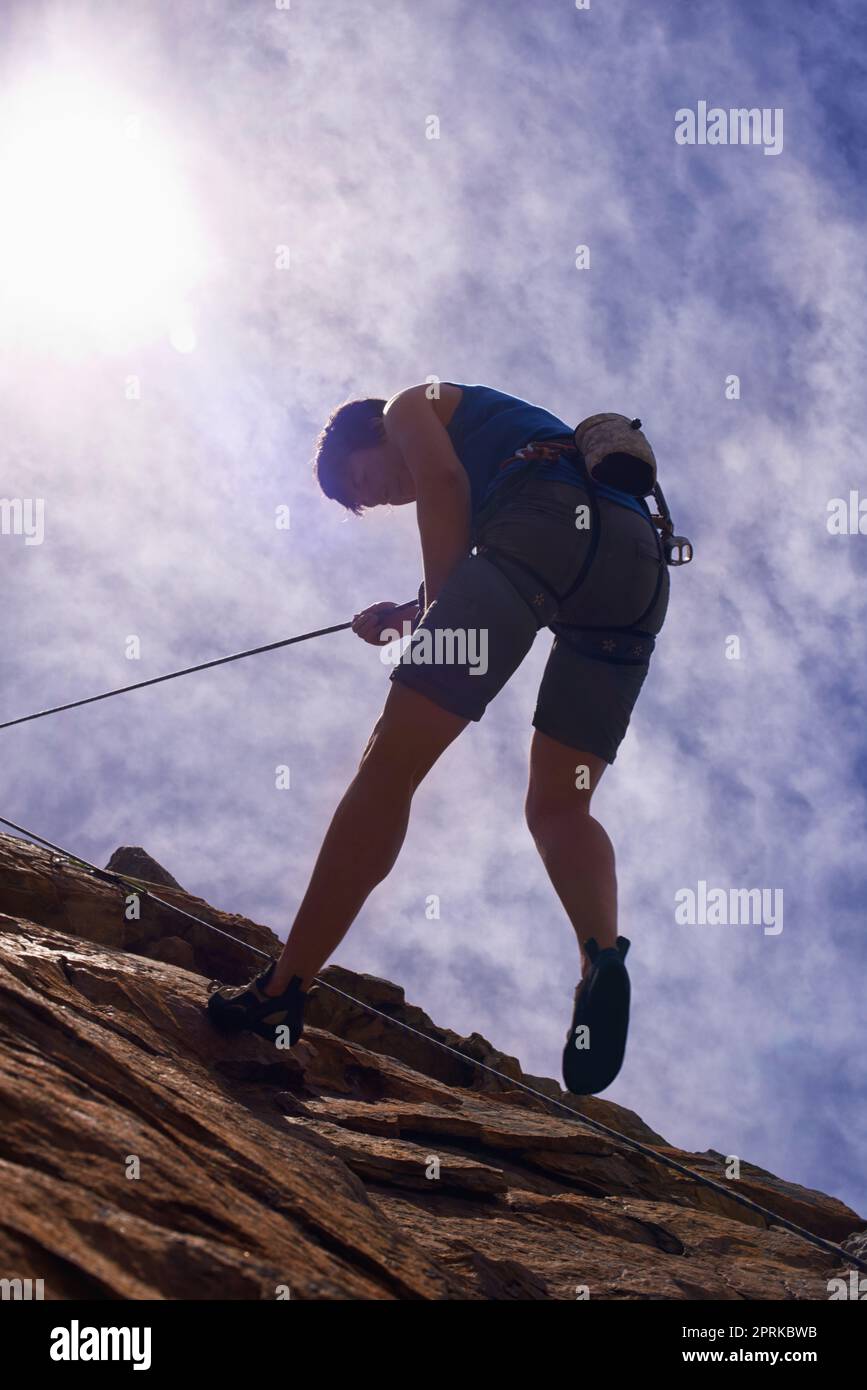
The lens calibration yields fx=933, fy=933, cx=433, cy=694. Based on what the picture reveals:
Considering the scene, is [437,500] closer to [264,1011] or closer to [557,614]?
[557,614]

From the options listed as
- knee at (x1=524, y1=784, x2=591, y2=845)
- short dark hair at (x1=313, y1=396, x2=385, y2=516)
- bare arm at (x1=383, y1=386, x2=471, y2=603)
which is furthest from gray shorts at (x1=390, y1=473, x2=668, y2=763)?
short dark hair at (x1=313, y1=396, x2=385, y2=516)

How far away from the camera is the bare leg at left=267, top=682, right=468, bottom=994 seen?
3.32 metres

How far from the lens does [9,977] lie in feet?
10.0

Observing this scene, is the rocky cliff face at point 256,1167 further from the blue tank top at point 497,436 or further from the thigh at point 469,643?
the blue tank top at point 497,436

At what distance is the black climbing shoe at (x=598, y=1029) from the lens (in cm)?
351

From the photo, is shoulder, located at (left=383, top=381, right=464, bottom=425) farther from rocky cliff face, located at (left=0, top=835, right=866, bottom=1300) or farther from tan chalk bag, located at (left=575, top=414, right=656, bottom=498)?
rocky cliff face, located at (left=0, top=835, right=866, bottom=1300)

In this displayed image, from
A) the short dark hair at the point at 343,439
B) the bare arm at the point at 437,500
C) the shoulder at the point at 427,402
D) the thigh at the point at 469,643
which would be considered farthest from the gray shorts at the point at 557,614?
the short dark hair at the point at 343,439

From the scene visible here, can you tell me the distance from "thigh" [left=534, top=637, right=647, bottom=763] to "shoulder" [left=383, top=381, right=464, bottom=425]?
1.17 m

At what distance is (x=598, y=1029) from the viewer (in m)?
3.53
